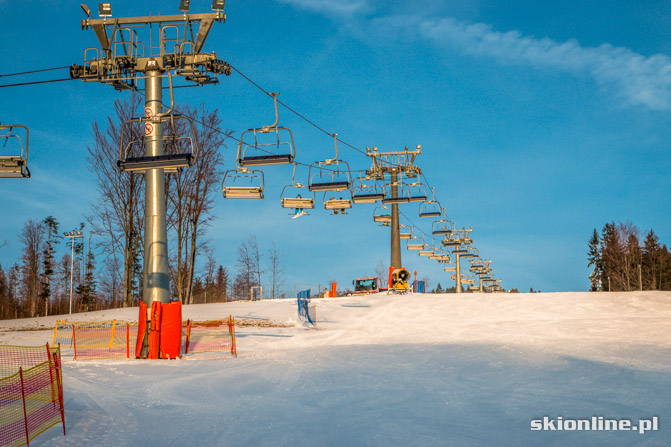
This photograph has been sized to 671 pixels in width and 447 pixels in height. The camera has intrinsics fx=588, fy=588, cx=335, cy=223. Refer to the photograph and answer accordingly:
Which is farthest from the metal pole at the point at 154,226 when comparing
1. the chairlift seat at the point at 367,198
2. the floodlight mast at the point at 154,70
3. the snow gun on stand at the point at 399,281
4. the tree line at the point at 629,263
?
the tree line at the point at 629,263

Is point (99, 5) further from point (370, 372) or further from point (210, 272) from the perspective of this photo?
point (210, 272)

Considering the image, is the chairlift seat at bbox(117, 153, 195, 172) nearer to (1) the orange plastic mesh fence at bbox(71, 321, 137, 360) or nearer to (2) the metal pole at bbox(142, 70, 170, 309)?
(2) the metal pole at bbox(142, 70, 170, 309)

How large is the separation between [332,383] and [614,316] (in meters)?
17.8

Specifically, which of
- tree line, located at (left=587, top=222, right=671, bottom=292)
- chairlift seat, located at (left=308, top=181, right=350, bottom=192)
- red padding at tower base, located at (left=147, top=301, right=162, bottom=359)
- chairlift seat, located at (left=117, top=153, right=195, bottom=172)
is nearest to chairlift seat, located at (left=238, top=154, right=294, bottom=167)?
chairlift seat, located at (left=117, top=153, right=195, bottom=172)

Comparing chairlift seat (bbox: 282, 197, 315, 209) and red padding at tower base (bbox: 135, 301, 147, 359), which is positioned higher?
chairlift seat (bbox: 282, 197, 315, 209)

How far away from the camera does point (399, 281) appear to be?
42375mm

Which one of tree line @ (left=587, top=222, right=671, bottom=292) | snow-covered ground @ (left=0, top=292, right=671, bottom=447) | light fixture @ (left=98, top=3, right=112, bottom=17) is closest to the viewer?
snow-covered ground @ (left=0, top=292, right=671, bottom=447)

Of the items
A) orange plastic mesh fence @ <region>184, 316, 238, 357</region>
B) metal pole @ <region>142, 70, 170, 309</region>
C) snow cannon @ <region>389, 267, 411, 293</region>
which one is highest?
metal pole @ <region>142, 70, 170, 309</region>

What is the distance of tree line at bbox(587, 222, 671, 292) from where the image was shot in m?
87.6

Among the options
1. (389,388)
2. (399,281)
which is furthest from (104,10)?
(399,281)

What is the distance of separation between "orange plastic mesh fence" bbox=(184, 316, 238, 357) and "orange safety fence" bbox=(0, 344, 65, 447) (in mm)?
7430

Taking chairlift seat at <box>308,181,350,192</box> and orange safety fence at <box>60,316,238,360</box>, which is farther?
chairlift seat at <box>308,181,350,192</box>

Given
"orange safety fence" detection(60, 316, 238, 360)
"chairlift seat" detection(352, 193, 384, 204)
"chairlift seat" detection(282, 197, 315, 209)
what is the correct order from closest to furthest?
"orange safety fence" detection(60, 316, 238, 360) → "chairlift seat" detection(282, 197, 315, 209) → "chairlift seat" detection(352, 193, 384, 204)

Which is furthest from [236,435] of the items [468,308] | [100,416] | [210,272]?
[210,272]
